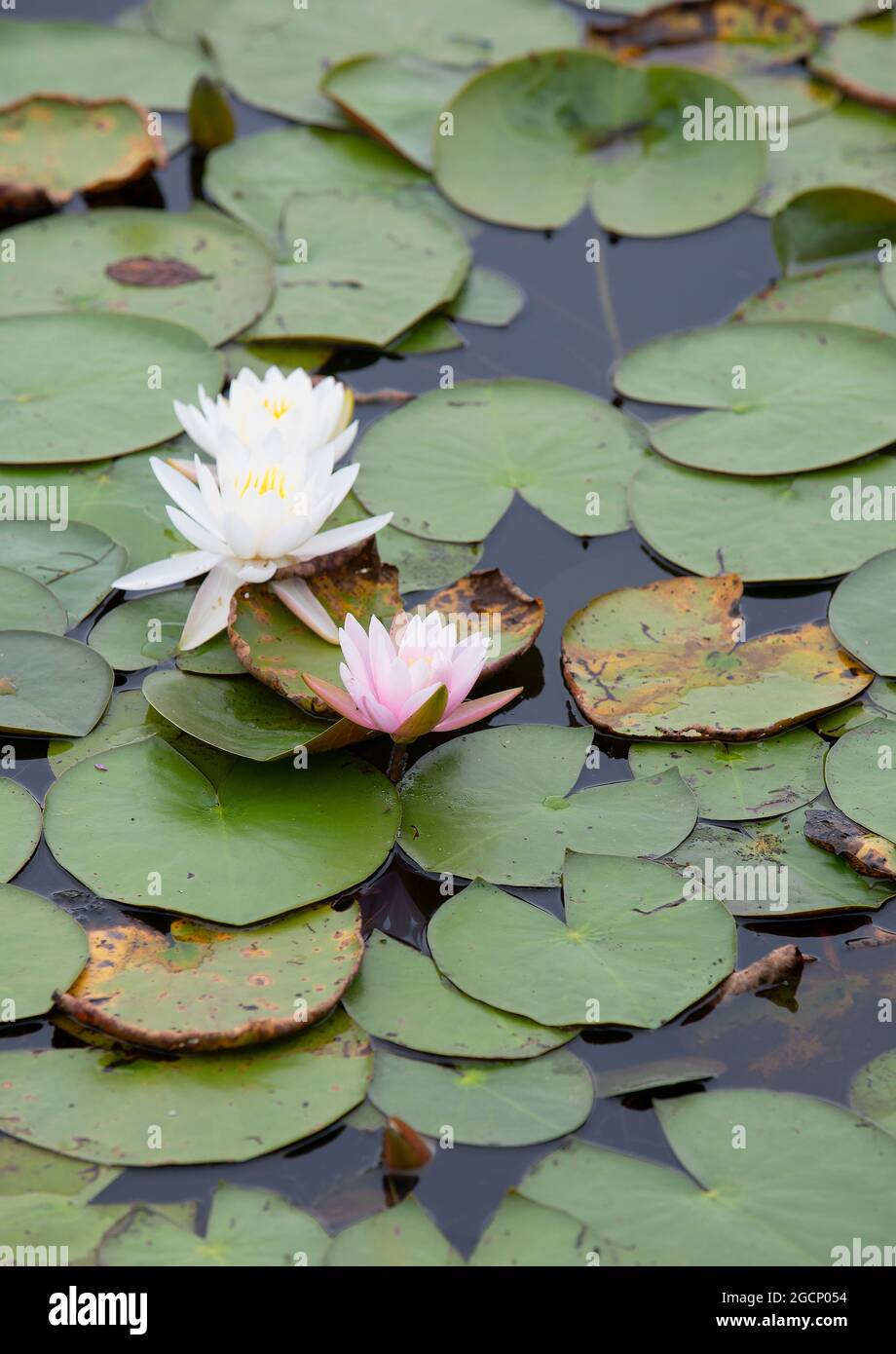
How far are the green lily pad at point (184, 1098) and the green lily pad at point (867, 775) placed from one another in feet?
4.35

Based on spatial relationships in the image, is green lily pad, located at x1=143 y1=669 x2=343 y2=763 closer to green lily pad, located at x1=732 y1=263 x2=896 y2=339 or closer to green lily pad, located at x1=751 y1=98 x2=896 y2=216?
green lily pad, located at x1=732 y1=263 x2=896 y2=339

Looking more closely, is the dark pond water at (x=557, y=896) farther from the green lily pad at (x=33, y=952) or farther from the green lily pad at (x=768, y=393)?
the green lily pad at (x=768, y=393)

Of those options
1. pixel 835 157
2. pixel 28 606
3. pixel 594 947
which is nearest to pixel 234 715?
pixel 28 606

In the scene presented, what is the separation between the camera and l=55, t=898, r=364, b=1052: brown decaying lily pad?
9.00ft

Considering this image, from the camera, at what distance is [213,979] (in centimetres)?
286

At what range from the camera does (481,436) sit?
423 cm

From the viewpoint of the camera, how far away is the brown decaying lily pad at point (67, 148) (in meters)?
5.11

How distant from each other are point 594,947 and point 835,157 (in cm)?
382

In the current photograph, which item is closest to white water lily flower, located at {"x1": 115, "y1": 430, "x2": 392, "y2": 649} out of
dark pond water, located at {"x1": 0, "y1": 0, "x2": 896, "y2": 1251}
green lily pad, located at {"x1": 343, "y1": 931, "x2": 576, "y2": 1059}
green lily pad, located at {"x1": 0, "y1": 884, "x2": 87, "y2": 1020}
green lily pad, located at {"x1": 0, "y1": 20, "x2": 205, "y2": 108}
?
dark pond water, located at {"x1": 0, "y1": 0, "x2": 896, "y2": 1251}

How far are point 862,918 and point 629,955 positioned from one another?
602mm

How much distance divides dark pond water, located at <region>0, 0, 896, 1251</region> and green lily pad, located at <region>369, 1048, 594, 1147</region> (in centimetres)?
5

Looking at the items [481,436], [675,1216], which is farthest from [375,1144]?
[481,436]

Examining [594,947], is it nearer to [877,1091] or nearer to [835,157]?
[877,1091]
